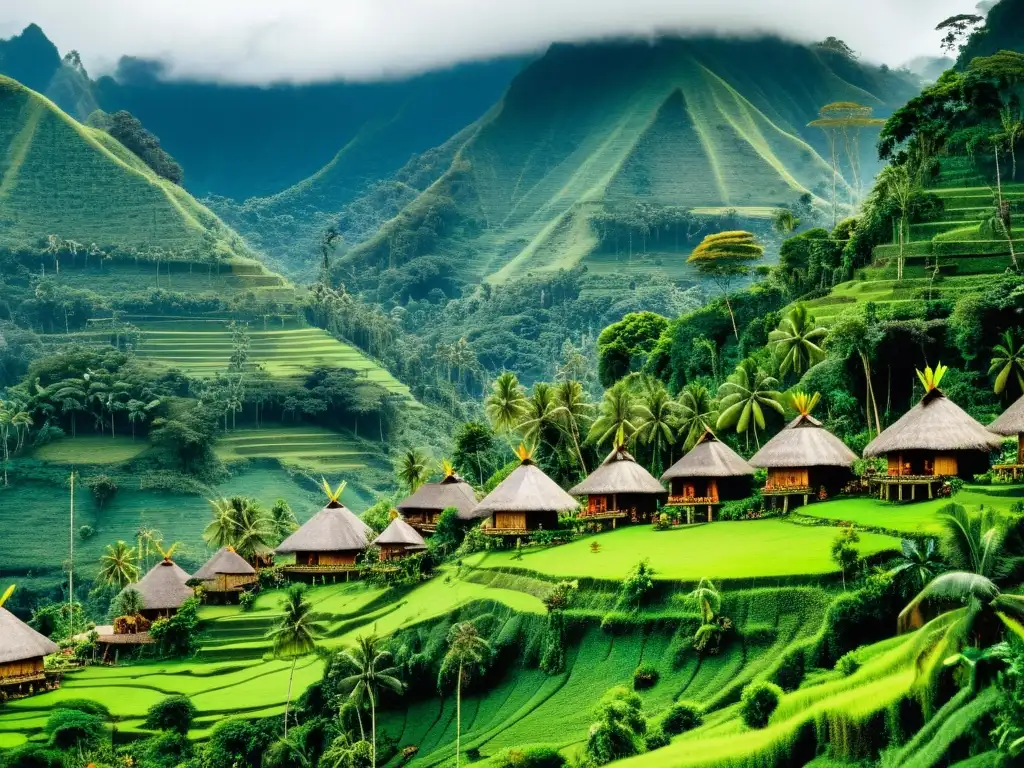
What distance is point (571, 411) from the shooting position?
72.9 meters

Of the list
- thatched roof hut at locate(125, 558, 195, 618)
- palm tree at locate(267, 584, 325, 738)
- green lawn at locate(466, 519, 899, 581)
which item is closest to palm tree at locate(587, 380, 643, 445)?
green lawn at locate(466, 519, 899, 581)

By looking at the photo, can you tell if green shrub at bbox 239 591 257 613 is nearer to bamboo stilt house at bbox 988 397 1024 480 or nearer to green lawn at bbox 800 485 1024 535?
green lawn at bbox 800 485 1024 535

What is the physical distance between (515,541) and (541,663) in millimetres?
13288

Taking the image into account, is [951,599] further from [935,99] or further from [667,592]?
[935,99]

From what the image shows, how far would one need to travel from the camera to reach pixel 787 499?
57.9 meters

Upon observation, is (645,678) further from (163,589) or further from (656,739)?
(163,589)

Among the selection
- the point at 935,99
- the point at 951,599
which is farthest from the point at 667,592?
the point at 935,99

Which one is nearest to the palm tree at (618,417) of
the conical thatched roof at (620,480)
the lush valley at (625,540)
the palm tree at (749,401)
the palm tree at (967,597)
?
the lush valley at (625,540)

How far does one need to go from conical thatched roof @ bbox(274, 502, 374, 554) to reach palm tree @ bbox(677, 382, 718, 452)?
14.8 meters

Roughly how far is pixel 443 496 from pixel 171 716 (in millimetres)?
21531

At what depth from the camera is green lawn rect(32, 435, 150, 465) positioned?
11381 cm

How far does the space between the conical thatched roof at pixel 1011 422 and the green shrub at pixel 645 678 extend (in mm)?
16252

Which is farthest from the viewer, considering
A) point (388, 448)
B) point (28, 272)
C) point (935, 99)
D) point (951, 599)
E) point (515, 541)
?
point (28, 272)

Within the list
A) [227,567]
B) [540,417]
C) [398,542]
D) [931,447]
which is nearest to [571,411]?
[540,417]
